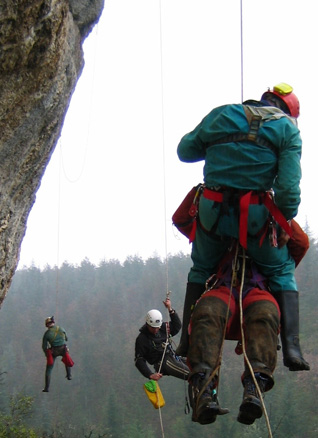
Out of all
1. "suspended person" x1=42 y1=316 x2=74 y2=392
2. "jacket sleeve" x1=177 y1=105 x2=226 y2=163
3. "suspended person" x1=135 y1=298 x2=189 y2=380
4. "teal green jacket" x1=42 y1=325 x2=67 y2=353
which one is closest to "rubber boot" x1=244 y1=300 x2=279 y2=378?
"jacket sleeve" x1=177 y1=105 x2=226 y2=163

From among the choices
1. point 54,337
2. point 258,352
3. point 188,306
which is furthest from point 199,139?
point 54,337

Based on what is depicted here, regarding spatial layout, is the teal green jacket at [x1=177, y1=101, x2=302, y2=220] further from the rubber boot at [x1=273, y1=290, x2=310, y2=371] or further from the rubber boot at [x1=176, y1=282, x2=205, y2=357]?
the rubber boot at [x1=176, y1=282, x2=205, y2=357]

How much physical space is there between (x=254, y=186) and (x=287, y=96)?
30.3 inches

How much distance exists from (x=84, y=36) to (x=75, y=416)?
2355 inches

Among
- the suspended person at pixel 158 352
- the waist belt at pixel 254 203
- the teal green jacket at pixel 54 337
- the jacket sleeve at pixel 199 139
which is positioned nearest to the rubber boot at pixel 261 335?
the waist belt at pixel 254 203

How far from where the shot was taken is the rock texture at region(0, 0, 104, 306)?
5289 millimetres

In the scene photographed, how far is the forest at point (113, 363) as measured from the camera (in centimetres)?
5141

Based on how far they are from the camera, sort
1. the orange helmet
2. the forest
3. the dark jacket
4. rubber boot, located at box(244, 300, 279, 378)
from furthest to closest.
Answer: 1. the forest
2. the dark jacket
3. the orange helmet
4. rubber boot, located at box(244, 300, 279, 378)

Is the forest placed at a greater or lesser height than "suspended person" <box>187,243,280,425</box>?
lesser

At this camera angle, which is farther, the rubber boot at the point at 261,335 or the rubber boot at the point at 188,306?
the rubber boot at the point at 188,306

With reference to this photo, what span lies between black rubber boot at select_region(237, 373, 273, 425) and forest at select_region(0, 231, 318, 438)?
38162mm

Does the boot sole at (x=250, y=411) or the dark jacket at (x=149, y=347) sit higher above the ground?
the boot sole at (x=250, y=411)

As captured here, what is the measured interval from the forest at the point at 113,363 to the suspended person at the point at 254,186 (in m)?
37.7

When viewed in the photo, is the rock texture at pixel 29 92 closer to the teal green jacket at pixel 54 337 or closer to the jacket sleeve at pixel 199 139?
the jacket sleeve at pixel 199 139
